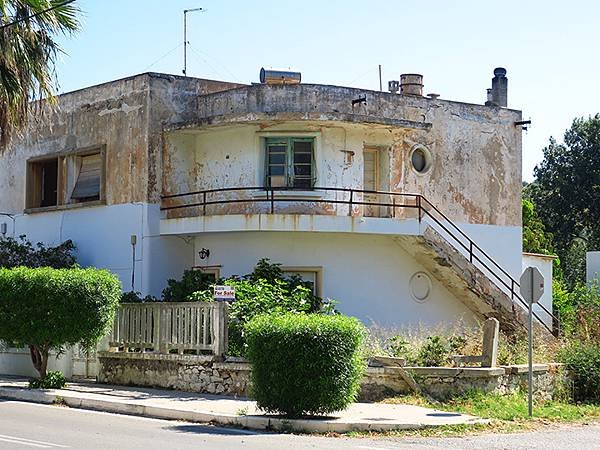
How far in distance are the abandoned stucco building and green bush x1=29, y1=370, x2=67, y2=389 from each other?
536 cm

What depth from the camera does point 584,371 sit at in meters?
21.6

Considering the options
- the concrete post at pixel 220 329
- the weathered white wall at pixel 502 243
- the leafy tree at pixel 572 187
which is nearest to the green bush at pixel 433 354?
the concrete post at pixel 220 329

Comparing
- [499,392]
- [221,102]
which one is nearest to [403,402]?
[499,392]

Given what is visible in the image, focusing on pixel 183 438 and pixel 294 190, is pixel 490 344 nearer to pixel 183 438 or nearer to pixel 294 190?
pixel 294 190

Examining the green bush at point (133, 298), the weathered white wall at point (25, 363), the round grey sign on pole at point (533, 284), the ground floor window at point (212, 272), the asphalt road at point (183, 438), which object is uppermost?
the ground floor window at point (212, 272)

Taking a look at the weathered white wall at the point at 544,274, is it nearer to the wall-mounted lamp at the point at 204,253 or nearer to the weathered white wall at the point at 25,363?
the wall-mounted lamp at the point at 204,253

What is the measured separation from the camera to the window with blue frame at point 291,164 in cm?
2545

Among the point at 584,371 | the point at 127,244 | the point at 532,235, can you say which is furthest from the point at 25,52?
the point at 532,235

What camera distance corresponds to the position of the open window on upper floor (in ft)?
91.9

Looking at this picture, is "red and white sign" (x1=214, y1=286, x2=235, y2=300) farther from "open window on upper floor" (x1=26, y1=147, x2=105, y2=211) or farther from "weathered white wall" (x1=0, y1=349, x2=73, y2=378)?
"open window on upper floor" (x1=26, y1=147, x2=105, y2=211)

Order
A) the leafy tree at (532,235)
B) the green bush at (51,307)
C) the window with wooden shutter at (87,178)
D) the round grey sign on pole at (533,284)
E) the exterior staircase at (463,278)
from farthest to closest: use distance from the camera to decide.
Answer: the leafy tree at (532,235) → the window with wooden shutter at (87,178) → the exterior staircase at (463,278) → the green bush at (51,307) → the round grey sign on pole at (533,284)

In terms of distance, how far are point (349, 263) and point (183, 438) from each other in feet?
40.0

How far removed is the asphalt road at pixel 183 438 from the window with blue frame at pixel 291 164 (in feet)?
32.3

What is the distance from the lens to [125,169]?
2677 centimetres
